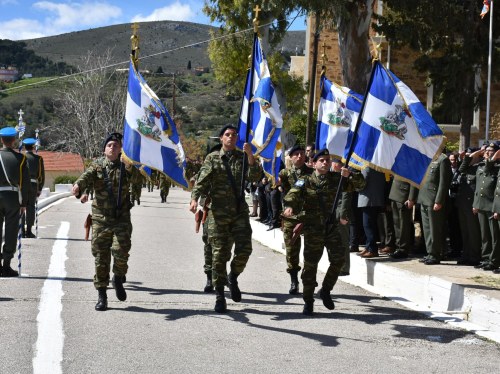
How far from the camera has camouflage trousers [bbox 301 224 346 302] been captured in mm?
9804

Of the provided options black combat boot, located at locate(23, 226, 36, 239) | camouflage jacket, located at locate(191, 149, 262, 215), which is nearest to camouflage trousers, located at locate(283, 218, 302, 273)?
camouflage jacket, located at locate(191, 149, 262, 215)

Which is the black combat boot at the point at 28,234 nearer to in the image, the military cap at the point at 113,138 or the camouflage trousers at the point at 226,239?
the military cap at the point at 113,138

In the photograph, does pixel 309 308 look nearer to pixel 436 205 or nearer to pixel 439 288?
A: pixel 439 288

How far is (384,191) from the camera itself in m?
14.1

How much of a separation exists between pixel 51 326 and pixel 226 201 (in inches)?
99.8

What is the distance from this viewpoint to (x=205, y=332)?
8.48 metres

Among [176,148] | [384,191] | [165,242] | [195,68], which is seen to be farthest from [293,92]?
→ [195,68]

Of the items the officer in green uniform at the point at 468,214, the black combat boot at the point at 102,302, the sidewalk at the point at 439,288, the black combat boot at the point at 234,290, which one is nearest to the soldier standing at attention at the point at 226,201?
the black combat boot at the point at 234,290

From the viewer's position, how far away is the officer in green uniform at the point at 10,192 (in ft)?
39.7

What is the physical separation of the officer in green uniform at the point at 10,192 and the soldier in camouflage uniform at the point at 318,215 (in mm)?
4279

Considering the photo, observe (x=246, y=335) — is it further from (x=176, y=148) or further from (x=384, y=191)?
(x=384, y=191)

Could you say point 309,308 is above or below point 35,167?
below

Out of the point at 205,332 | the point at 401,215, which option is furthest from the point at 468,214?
the point at 205,332

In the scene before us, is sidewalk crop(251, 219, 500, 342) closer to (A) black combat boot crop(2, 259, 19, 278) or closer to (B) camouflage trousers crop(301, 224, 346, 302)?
(B) camouflage trousers crop(301, 224, 346, 302)
